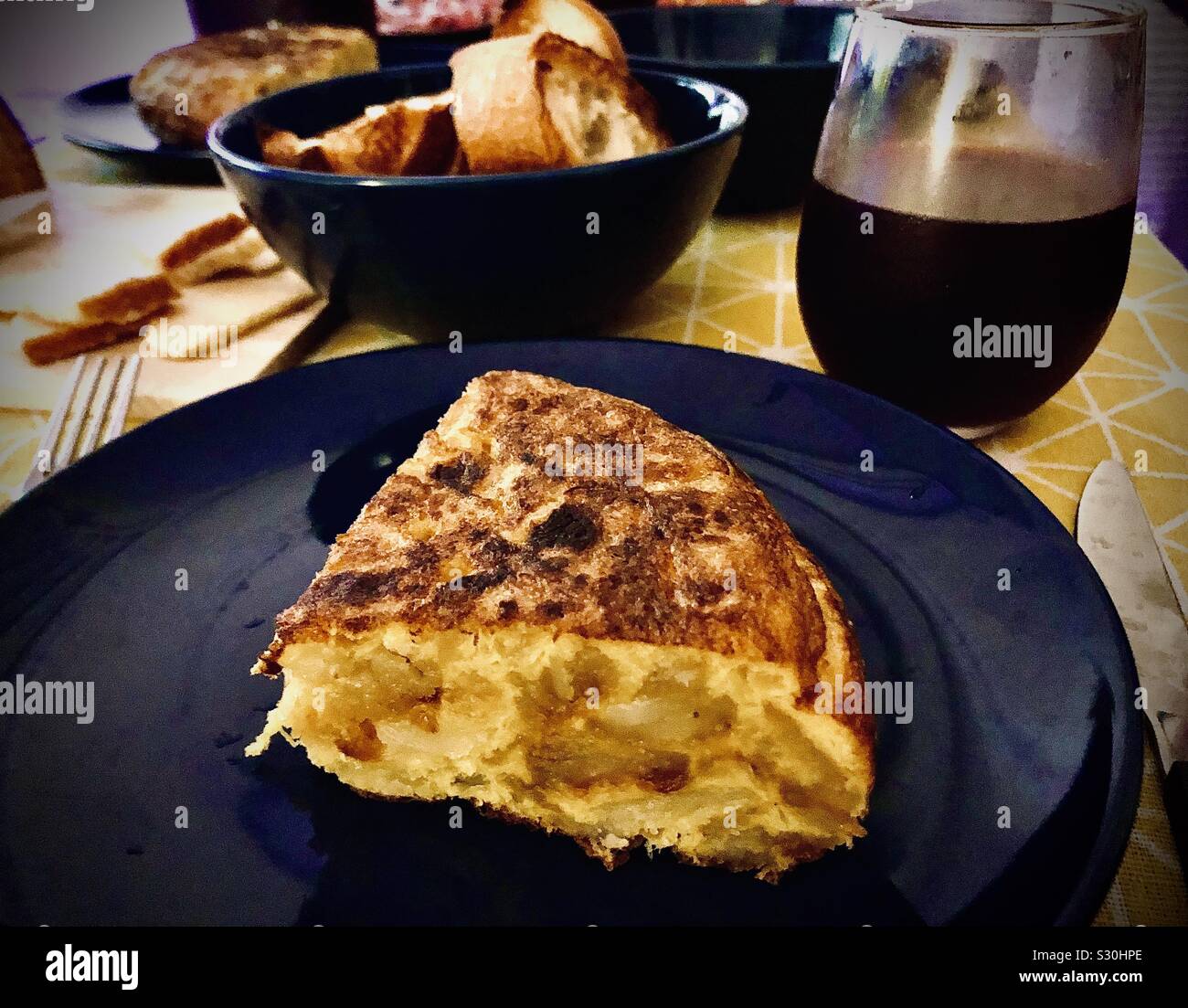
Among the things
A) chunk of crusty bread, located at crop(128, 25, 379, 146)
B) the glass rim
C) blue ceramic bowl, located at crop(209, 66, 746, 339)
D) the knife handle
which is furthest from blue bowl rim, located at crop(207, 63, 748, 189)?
the knife handle

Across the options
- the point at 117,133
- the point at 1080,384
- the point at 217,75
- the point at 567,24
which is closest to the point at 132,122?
the point at 117,133

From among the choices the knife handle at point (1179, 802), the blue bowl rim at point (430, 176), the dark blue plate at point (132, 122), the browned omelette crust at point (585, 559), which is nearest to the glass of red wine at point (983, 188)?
the blue bowl rim at point (430, 176)

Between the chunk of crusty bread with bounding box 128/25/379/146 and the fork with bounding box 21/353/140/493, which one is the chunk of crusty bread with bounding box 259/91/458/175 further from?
the chunk of crusty bread with bounding box 128/25/379/146

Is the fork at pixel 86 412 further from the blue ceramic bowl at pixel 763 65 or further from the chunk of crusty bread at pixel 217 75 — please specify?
the blue ceramic bowl at pixel 763 65

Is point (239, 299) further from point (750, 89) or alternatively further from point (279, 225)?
point (750, 89)

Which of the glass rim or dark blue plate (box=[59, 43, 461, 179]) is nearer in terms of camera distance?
the glass rim

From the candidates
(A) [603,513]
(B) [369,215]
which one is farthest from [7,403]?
(A) [603,513]

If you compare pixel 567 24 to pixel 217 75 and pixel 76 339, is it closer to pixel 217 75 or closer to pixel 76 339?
→ pixel 217 75
